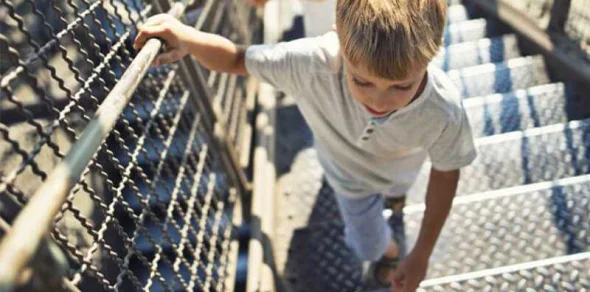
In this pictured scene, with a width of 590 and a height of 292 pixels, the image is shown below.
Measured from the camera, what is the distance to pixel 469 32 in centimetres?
299

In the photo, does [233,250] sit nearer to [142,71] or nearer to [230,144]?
[230,144]

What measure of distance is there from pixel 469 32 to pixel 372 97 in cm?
215

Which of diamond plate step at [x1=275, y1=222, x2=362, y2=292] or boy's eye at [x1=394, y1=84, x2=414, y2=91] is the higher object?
boy's eye at [x1=394, y1=84, x2=414, y2=91]

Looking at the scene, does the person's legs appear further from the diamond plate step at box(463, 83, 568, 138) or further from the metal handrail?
the metal handrail

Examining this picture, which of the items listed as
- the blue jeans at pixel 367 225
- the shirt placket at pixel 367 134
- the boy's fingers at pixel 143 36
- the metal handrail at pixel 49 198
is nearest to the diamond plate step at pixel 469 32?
the blue jeans at pixel 367 225

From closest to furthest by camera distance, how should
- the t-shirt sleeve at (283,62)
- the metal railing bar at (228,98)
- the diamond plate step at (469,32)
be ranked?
the t-shirt sleeve at (283,62) < the metal railing bar at (228,98) < the diamond plate step at (469,32)

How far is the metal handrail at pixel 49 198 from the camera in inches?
16.7

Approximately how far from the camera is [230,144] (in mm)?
1964

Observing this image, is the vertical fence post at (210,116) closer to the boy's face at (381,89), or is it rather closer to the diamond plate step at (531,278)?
the boy's face at (381,89)

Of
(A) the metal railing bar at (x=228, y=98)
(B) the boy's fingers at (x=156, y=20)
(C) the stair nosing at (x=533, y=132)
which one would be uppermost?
(B) the boy's fingers at (x=156, y=20)

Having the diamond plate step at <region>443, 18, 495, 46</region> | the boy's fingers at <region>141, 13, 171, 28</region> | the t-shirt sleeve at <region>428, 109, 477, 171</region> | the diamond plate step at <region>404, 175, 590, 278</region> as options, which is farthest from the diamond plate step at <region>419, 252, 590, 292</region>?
the diamond plate step at <region>443, 18, 495, 46</region>

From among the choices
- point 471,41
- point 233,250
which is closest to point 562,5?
point 471,41

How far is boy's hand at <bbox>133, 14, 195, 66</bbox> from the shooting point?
1.10m

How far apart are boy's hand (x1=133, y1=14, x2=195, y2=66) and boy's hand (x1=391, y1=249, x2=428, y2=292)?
81 centimetres
